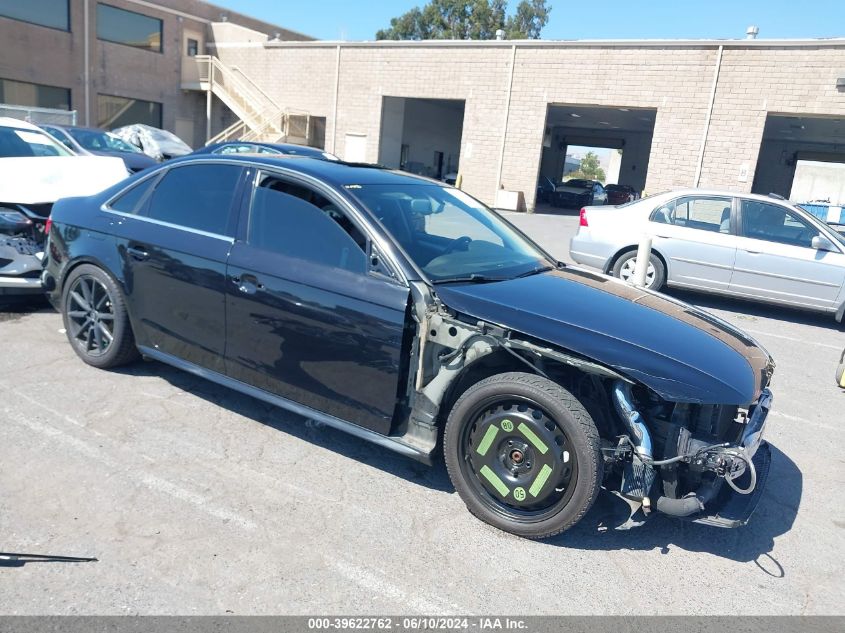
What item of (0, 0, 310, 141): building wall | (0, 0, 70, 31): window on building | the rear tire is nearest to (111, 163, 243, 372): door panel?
the rear tire

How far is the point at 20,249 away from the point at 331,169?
3.59 metres

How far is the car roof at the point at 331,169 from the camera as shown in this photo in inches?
156

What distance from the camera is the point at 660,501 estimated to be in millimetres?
3039

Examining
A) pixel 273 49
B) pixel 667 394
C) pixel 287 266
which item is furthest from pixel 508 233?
pixel 273 49

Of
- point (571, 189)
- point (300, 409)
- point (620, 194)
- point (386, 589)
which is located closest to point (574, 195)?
Answer: point (571, 189)

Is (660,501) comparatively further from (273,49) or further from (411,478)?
(273,49)

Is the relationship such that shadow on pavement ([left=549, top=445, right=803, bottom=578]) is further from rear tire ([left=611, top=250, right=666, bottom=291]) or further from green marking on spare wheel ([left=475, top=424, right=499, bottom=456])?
rear tire ([left=611, top=250, right=666, bottom=291])

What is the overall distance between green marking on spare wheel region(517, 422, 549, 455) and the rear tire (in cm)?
620

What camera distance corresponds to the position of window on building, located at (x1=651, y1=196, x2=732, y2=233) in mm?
8812

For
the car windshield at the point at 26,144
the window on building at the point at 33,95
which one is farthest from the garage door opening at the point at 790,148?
the window on building at the point at 33,95

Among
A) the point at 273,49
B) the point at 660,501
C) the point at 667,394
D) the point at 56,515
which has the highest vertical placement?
the point at 273,49

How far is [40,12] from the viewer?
2619 centimetres

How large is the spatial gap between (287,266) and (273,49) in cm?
2827

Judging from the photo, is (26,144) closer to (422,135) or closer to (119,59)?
(119,59)
